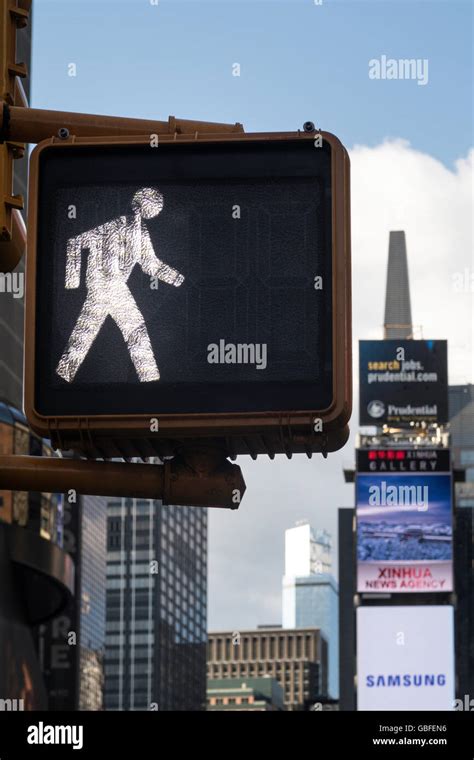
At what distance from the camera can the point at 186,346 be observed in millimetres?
5129

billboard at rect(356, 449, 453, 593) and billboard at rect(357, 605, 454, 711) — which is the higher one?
billboard at rect(356, 449, 453, 593)

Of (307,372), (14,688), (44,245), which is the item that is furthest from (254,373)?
(14,688)

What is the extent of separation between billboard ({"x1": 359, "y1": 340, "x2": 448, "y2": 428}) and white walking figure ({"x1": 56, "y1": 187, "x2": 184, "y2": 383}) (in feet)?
396

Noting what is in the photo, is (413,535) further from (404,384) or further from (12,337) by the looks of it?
(12,337)

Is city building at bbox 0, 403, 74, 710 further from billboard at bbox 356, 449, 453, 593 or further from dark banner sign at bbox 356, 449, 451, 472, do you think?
dark banner sign at bbox 356, 449, 451, 472

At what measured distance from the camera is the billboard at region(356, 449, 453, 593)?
11856 centimetres

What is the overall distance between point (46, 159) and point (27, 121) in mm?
149

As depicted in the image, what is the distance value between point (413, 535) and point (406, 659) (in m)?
9.16

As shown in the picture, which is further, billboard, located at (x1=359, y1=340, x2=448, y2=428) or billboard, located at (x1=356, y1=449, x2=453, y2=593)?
billboard, located at (x1=359, y1=340, x2=448, y2=428)

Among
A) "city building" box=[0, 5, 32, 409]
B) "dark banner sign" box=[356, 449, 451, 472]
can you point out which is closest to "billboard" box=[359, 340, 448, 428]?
"dark banner sign" box=[356, 449, 451, 472]

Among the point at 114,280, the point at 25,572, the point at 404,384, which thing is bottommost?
the point at 114,280

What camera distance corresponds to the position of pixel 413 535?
119m

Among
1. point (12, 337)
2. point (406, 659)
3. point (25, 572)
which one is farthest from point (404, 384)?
point (25, 572)
